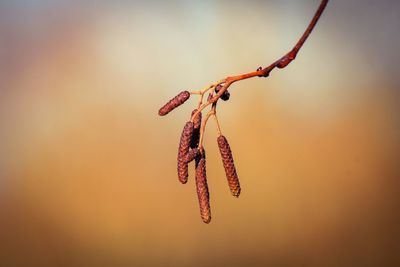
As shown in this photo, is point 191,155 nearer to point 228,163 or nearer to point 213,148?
point 228,163

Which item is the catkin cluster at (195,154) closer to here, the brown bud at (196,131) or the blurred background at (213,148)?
the brown bud at (196,131)

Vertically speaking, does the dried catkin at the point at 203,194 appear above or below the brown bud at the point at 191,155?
below

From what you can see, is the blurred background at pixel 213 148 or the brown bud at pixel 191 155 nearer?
the brown bud at pixel 191 155

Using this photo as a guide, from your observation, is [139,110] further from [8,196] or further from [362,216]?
[362,216]

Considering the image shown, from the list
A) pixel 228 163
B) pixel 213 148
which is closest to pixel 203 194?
pixel 228 163

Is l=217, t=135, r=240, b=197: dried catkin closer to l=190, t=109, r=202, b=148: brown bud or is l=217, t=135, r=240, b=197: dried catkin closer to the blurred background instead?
l=190, t=109, r=202, b=148: brown bud

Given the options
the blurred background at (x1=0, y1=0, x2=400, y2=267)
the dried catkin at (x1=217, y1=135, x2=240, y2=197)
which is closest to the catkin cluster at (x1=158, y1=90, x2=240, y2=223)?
the dried catkin at (x1=217, y1=135, x2=240, y2=197)

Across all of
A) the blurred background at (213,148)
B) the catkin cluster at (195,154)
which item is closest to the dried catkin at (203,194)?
the catkin cluster at (195,154)

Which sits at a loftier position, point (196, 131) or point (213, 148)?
point (213, 148)
